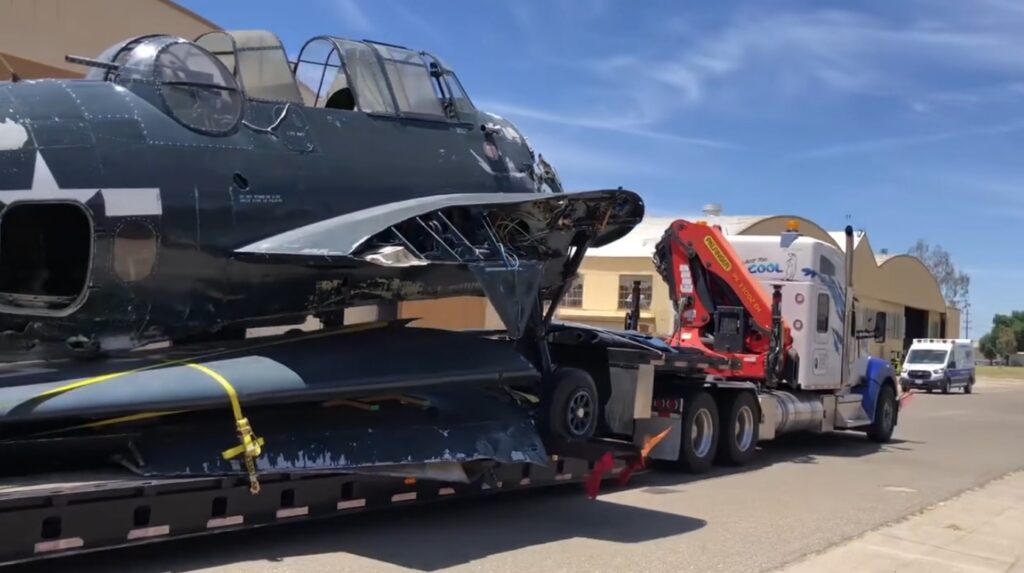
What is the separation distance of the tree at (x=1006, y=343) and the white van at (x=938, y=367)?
239 ft

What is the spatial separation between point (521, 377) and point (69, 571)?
4.01 meters

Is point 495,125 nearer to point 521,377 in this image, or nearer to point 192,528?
point 521,377

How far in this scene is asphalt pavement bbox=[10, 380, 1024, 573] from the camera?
24.8 feet

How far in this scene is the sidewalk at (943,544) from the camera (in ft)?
27.1

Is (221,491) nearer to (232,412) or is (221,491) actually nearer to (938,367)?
(232,412)

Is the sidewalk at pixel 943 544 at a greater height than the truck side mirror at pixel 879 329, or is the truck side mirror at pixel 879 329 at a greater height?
the truck side mirror at pixel 879 329

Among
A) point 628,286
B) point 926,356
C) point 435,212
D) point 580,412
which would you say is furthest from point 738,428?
point 926,356

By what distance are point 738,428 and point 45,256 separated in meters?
9.54

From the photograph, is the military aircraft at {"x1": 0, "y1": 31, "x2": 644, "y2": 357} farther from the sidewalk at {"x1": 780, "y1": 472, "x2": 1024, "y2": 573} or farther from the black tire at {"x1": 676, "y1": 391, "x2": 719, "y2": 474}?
the black tire at {"x1": 676, "y1": 391, "x2": 719, "y2": 474}

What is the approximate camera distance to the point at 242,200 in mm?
7984

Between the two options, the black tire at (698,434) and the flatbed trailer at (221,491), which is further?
the black tire at (698,434)

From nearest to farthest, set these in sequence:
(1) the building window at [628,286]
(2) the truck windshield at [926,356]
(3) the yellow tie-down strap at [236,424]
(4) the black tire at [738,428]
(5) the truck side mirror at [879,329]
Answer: (3) the yellow tie-down strap at [236,424], (4) the black tire at [738,428], (5) the truck side mirror at [879,329], (1) the building window at [628,286], (2) the truck windshield at [926,356]

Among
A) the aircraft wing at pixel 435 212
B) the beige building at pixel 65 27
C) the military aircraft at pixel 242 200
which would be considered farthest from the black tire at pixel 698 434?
the beige building at pixel 65 27

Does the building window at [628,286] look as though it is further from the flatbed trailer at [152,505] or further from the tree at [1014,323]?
the tree at [1014,323]
